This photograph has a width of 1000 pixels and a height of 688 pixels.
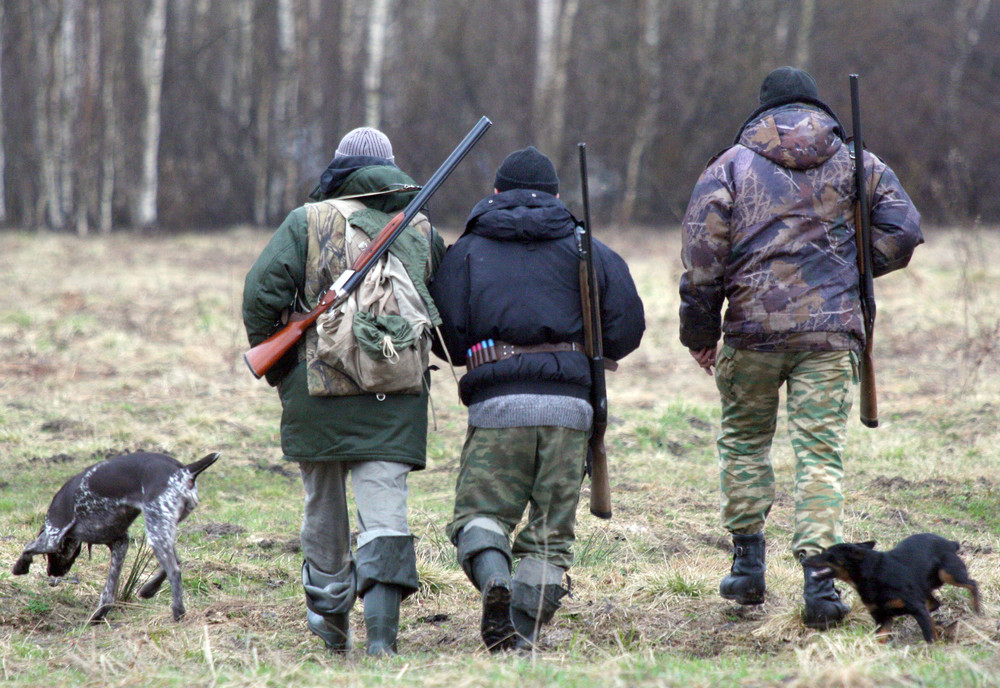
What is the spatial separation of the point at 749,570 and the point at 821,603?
0.42 meters

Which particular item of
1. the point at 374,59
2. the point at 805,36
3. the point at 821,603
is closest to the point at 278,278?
the point at 821,603

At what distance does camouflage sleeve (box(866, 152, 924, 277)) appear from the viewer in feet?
12.9

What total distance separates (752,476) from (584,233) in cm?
122

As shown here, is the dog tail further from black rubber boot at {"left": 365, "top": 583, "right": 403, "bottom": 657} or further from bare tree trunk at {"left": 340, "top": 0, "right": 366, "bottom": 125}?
bare tree trunk at {"left": 340, "top": 0, "right": 366, "bottom": 125}

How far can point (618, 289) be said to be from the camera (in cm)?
394

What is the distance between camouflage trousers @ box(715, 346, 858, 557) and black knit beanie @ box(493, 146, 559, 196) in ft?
3.27

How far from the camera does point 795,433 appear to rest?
3.95 metres

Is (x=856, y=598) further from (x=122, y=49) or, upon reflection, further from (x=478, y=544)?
(x=122, y=49)

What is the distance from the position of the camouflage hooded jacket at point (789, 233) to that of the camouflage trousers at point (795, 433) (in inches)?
3.6

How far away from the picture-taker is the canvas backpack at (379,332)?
144 inches

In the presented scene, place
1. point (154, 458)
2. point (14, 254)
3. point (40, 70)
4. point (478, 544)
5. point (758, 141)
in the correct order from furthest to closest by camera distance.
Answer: point (40, 70)
point (14, 254)
point (154, 458)
point (758, 141)
point (478, 544)

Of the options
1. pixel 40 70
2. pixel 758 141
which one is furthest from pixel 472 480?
pixel 40 70

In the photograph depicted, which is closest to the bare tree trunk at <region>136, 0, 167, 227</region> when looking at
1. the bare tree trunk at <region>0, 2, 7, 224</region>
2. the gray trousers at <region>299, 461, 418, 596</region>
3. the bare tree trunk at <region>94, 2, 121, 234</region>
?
the bare tree trunk at <region>94, 2, 121, 234</region>

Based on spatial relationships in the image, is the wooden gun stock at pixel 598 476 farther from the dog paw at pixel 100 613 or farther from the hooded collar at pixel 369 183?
the dog paw at pixel 100 613
